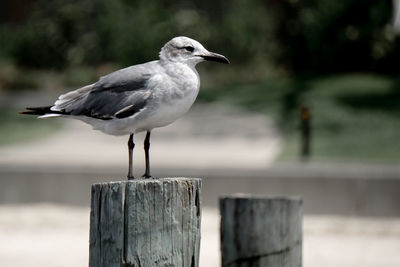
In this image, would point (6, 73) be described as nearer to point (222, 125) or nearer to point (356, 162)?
point (222, 125)

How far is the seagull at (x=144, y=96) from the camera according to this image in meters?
3.70

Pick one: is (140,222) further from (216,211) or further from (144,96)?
(216,211)

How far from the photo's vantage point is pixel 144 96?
376 cm

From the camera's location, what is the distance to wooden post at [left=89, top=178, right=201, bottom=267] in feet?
11.0

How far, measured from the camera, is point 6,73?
70.8 ft

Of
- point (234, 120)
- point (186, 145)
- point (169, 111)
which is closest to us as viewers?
point (169, 111)

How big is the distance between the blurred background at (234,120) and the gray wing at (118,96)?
3.62m

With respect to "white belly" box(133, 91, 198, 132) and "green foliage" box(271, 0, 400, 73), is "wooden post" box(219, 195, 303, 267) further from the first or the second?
"green foliage" box(271, 0, 400, 73)

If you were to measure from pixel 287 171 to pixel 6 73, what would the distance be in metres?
13.5

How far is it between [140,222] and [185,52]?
0.92 metres

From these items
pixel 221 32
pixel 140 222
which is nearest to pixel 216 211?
pixel 140 222

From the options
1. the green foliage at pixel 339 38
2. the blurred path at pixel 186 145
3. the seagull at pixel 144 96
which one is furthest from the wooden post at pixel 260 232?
the green foliage at pixel 339 38

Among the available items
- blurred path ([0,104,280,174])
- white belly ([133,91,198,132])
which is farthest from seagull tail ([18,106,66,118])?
blurred path ([0,104,280,174])

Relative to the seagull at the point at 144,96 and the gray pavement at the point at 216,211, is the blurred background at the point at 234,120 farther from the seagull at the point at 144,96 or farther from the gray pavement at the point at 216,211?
the seagull at the point at 144,96
